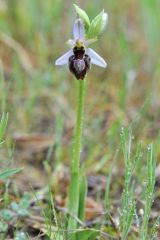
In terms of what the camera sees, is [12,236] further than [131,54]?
No

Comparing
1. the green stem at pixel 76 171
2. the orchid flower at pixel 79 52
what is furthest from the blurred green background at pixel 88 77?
the orchid flower at pixel 79 52

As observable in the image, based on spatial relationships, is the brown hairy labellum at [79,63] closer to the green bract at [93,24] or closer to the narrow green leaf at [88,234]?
the green bract at [93,24]

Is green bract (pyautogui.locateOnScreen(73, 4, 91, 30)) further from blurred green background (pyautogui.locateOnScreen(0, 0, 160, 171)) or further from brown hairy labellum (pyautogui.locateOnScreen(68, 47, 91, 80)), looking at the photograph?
blurred green background (pyautogui.locateOnScreen(0, 0, 160, 171))

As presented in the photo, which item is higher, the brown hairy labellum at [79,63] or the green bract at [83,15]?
the green bract at [83,15]

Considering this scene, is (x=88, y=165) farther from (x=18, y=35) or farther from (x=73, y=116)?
(x=18, y=35)

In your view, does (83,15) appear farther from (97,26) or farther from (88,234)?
(88,234)

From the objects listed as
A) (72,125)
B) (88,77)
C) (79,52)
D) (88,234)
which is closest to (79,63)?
(79,52)

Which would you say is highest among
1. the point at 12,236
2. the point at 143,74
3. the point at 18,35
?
the point at 18,35

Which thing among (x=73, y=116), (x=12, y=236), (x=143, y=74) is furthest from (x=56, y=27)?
Result: (x=12, y=236)

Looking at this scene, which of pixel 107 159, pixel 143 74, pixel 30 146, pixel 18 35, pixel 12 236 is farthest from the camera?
pixel 18 35
